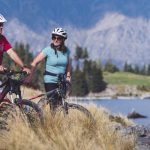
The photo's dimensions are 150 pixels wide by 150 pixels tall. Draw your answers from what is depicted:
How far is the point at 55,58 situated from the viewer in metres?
14.5

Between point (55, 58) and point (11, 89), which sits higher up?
point (55, 58)

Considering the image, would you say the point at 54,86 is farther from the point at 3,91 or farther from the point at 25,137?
the point at 25,137

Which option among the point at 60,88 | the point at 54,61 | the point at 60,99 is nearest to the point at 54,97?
the point at 60,99

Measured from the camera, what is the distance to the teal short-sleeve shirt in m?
14.5

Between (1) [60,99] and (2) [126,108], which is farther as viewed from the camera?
(2) [126,108]

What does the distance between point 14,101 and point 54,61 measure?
2191 mm

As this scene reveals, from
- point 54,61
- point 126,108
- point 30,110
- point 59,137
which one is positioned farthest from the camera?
point 126,108

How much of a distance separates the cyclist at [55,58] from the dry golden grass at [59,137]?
67.6 inches

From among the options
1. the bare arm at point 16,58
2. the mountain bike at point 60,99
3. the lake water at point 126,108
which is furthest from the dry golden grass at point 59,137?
the lake water at point 126,108

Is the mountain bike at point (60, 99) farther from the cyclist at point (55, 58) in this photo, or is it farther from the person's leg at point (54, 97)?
the cyclist at point (55, 58)

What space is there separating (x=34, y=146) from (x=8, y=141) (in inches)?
23.9

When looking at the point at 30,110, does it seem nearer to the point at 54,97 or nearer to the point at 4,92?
the point at 4,92

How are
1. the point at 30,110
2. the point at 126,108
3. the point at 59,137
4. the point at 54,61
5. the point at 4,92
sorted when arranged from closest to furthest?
the point at 59,137
the point at 30,110
the point at 4,92
the point at 54,61
the point at 126,108

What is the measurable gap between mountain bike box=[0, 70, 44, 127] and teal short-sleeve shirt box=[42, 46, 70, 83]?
74.6 inches
